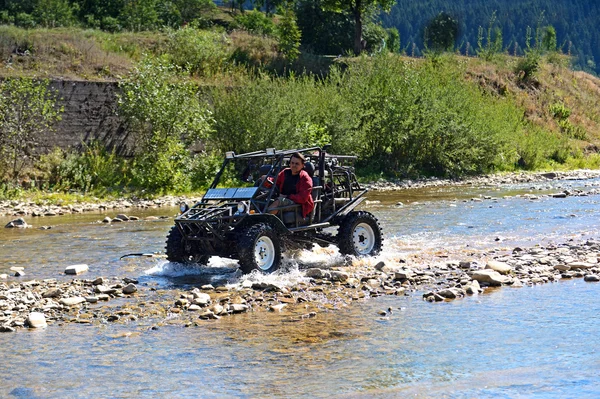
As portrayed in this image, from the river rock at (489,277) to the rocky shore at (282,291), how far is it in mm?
15

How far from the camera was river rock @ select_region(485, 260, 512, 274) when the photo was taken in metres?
13.5

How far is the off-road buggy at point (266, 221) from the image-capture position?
13555 millimetres

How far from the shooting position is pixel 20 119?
96.3 feet

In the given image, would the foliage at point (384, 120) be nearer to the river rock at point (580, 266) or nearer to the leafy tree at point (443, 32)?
the river rock at point (580, 266)

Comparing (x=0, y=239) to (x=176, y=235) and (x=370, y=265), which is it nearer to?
(x=176, y=235)

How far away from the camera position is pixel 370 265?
1480 cm

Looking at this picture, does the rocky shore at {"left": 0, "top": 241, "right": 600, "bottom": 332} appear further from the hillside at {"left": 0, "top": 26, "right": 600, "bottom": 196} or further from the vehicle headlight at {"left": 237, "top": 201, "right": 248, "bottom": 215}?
the hillside at {"left": 0, "top": 26, "right": 600, "bottom": 196}

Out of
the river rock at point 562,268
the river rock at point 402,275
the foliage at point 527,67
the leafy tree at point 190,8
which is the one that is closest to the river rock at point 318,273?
the river rock at point 402,275

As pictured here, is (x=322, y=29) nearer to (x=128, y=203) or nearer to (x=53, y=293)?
(x=128, y=203)

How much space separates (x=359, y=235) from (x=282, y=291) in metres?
3.33

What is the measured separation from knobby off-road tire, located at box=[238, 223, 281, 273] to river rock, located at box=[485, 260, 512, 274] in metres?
3.28

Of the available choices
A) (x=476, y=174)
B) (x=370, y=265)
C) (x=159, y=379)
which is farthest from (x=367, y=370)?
(x=476, y=174)

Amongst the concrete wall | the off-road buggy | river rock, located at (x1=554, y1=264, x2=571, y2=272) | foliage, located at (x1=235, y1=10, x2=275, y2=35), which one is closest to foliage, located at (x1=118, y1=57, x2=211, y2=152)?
the concrete wall

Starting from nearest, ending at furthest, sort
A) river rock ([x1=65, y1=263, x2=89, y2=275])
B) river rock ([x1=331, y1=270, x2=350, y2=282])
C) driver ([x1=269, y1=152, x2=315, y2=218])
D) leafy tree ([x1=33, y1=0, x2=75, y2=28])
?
river rock ([x1=331, y1=270, x2=350, y2=282])
driver ([x1=269, y1=152, x2=315, y2=218])
river rock ([x1=65, y1=263, x2=89, y2=275])
leafy tree ([x1=33, y1=0, x2=75, y2=28])
